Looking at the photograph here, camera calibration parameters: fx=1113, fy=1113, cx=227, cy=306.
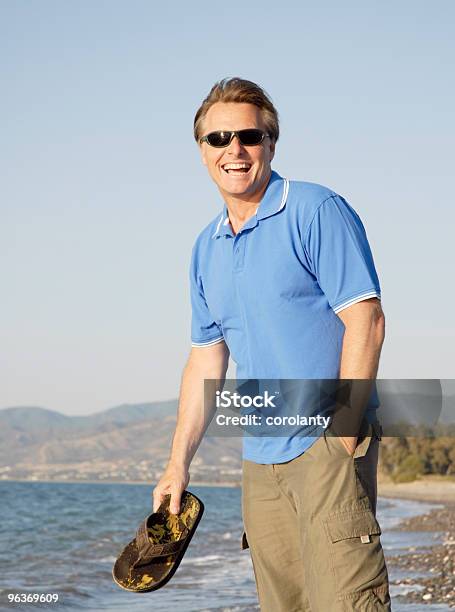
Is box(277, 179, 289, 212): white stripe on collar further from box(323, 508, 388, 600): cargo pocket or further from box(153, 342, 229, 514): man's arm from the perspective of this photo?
box(323, 508, 388, 600): cargo pocket

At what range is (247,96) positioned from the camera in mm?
3695

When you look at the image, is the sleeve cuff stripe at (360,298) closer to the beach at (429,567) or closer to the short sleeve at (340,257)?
the short sleeve at (340,257)

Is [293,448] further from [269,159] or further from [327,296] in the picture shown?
[269,159]

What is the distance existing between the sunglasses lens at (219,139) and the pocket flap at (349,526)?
1275mm

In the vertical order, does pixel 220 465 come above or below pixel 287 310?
below

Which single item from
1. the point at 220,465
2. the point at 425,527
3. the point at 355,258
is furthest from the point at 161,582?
the point at 220,465

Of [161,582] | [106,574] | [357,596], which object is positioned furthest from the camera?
[106,574]

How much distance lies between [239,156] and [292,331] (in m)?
0.63

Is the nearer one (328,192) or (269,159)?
(328,192)

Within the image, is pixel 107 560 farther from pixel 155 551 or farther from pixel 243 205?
pixel 243 205

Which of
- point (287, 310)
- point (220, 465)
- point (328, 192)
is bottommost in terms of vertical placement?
point (220, 465)

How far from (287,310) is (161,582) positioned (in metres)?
1.03

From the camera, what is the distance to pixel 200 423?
3.98m

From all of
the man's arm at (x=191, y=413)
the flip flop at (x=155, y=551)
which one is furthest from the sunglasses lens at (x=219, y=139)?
the flip flop at (x=155, y=551)
